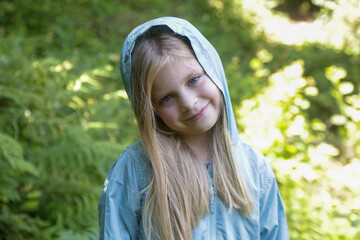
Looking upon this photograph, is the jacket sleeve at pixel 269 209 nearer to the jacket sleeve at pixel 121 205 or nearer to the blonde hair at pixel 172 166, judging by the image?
the blonde hair at pixel 172 166

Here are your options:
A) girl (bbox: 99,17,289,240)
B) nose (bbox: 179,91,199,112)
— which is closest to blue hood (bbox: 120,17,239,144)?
girl (bbox: 99,17,289,240)

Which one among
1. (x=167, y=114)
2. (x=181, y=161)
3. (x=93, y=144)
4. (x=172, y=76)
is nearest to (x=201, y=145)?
(x=181, y=161)

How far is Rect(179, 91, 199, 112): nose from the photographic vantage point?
145 centimetres

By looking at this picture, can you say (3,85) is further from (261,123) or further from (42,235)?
(261,123)

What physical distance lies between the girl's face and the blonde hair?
0.12 feet

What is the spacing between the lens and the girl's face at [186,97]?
57.2 inches

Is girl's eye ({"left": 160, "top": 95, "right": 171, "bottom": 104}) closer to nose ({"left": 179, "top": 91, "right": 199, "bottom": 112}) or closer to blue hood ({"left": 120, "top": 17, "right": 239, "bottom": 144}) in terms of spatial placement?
nose ({"left": 179, "top": 91, "right": 199, "bottom": 112})

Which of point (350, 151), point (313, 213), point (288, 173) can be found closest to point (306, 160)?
point (288, 173)

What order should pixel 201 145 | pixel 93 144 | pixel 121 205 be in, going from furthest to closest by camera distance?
pixel 93 144, pixel 201 145, pixel 121 205

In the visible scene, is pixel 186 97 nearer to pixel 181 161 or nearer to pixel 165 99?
pixel 165 99

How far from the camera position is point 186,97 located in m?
1.45

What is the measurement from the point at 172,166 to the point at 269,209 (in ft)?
1.76

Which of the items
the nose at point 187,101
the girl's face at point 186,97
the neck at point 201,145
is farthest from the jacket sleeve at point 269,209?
the nose at point 187,101

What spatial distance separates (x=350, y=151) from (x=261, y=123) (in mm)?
1322
